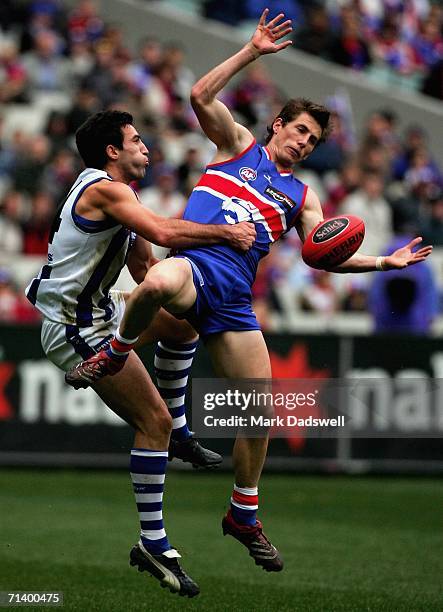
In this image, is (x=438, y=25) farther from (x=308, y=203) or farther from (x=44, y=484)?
(x=308, y=203)

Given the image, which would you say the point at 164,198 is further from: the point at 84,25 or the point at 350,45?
the point at 350,45

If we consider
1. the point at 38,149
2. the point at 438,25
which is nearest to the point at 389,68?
the point at 438,25

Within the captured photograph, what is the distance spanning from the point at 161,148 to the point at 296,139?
9078 mm

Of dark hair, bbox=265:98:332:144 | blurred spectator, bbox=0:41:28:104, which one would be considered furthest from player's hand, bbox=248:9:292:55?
blurred spectator, bbox=0:41:28:104

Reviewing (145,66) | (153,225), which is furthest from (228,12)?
(153,225)

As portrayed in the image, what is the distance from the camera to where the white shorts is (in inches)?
305

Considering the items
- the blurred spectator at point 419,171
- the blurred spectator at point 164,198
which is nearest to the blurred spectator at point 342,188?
the blurred spectator at point 419,171

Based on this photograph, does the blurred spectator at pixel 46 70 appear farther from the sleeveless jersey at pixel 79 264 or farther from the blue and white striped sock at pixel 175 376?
the sleeveless jersey at pixel 79 264

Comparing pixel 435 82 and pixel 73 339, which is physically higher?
pixel 73 339

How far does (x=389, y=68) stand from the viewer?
72.2ft

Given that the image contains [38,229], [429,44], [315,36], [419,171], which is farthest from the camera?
[429,44]

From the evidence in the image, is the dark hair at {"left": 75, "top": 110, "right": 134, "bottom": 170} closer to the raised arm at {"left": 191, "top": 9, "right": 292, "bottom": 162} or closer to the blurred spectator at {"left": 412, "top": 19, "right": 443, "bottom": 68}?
the raised arm at {"left": 191, "top": 9, "right": 292, "bottom": 162}

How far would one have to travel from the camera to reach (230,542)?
35.6ft

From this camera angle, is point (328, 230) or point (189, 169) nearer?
point (328, 230)
